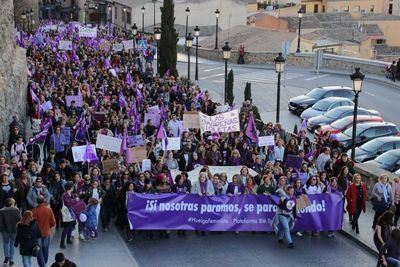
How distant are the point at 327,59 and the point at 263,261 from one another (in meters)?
39.0

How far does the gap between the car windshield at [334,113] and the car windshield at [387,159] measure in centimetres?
862

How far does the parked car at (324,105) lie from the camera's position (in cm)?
3312

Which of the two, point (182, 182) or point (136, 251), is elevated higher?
point (182, 182)

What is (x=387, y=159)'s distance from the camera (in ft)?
73.2

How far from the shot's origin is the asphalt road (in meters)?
36.8

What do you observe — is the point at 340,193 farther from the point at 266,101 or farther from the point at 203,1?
the point at 203,1

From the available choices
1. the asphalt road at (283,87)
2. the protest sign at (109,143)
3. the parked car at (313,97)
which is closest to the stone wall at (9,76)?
the protest sign at (109,143)

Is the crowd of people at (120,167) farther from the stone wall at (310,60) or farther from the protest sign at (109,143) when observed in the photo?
the stone wall at (310,60)

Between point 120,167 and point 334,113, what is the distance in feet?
53.4

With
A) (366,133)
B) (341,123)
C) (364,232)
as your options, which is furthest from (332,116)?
(364,232)

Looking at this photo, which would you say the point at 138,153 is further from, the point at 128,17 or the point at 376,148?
the point at 128,17

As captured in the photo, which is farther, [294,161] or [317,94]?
[317,94]

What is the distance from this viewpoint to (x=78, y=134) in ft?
68.7

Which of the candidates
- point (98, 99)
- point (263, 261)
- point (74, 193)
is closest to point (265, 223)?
point (263, 261)
